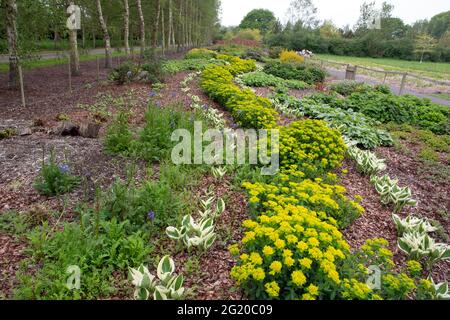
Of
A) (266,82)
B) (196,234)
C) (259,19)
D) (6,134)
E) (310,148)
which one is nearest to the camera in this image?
(196,234)

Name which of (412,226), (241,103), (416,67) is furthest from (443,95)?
(416,67)

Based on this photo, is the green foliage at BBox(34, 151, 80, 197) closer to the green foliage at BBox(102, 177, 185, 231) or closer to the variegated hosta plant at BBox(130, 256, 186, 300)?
the green foliage at BBox(102, 177, 185, 231)

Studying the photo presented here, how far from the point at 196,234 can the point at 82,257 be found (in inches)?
43.7

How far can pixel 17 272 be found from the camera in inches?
107

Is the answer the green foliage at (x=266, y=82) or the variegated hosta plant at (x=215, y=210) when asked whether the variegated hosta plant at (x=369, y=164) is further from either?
the green foliage at (x=266, y=82)

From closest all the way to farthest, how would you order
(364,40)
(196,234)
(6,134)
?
(196,234) → (6,134) → (364,40)

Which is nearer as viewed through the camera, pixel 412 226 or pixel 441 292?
pixel 441 292

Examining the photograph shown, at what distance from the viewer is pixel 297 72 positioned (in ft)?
53.6

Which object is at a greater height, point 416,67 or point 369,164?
point 416,67

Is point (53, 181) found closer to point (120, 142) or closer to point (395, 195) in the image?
point (120, 142)

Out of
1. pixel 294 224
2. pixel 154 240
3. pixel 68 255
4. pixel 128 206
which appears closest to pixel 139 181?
pixel 128 206


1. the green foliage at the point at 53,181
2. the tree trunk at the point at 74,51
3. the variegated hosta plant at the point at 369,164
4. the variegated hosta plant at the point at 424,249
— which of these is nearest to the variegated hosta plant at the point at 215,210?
the green foliage at the point at 53,181

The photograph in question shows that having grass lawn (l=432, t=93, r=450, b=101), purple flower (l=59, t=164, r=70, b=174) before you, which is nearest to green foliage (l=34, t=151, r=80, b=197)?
purple flower (l=59, t=164, r=70, b=174)
